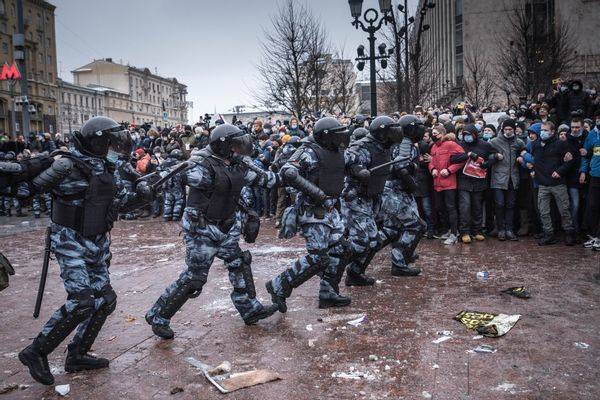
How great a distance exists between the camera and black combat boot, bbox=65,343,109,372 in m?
4.80

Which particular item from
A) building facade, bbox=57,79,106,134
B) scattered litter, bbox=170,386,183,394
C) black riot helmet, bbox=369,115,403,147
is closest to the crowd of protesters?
black riot helmet, bbox=369,115,403,147

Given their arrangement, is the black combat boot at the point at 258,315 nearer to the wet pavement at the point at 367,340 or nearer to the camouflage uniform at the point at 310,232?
the wet pavement at the point at 367,340

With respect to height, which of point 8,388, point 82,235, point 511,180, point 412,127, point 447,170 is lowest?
point 8,388

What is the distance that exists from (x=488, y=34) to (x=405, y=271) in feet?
122

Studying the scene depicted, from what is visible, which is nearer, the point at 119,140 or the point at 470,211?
the point at 119,140

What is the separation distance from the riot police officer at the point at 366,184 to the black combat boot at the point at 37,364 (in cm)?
371

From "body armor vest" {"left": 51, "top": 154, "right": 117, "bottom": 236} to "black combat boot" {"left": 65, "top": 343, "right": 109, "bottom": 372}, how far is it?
1.02 metres

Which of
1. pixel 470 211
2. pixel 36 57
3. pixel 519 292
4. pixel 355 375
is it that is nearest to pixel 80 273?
pixel 355 375

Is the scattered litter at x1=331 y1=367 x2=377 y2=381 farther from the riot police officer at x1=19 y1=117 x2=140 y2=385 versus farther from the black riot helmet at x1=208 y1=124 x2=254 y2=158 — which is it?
the black riot helmet at x1=208 y1=124 x2=254 y2=158

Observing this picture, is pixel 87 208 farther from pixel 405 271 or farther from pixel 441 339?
pixel 405 271

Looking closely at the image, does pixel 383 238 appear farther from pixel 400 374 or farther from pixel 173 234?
pixel 173 234

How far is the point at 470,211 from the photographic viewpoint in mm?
10773

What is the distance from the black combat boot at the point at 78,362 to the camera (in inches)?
189

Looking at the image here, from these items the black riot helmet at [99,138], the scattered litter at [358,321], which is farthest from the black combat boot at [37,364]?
the scattered litter at [358,321]
